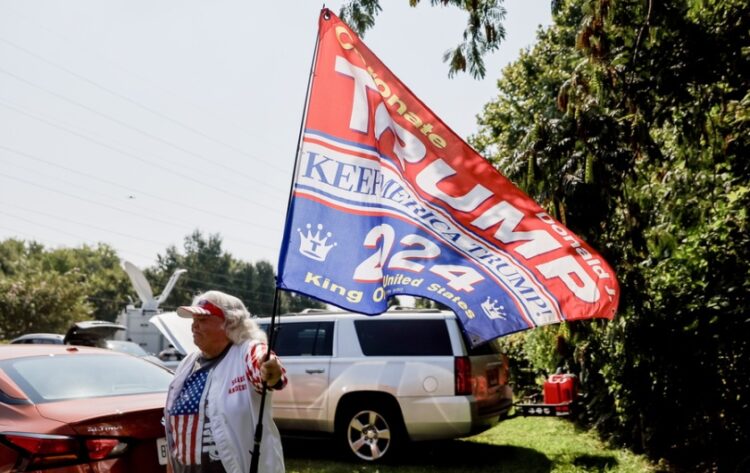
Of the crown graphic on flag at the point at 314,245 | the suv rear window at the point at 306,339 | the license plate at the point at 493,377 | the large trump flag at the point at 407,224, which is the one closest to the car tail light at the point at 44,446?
the large trump flag at the point at 407,224

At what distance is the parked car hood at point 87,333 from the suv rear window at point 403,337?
7259 millimetres

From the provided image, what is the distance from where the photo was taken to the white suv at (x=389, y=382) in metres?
Result: 7.68

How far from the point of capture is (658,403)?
756 centimetres

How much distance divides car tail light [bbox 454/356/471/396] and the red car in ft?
11.7

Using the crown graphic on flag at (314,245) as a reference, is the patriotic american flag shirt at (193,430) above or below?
below

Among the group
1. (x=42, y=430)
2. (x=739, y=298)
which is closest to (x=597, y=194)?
(x=739, y=298)

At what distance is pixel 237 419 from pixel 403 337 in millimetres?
5205

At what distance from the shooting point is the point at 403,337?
8203 millimetres

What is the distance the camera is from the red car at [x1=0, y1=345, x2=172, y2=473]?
3.90m

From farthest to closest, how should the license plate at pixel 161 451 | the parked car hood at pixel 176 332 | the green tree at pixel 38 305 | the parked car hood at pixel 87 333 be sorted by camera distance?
the green tree at pixel 38 305, the parked car hood at pixel 87 333, the parked car hood at pixel 176 332, the license plate at pixel 161 451

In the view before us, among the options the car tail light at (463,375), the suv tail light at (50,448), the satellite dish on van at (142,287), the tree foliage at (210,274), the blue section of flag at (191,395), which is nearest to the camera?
the blue section of flag at (191,395)

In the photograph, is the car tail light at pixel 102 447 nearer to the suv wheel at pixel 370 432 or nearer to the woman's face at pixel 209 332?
the woman's face at pixel 209 332

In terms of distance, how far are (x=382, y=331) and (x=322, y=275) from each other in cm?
507

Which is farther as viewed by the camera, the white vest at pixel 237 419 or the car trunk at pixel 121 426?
the car trunk at pixel 121 426
